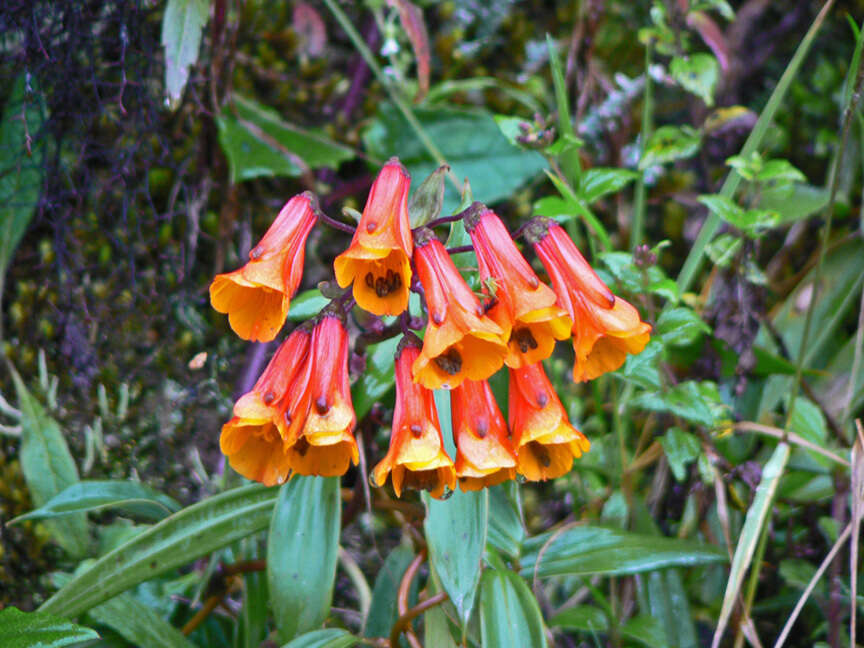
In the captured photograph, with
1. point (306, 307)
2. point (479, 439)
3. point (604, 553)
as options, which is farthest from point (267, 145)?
point (604, 553)

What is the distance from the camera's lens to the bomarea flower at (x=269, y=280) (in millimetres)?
1157

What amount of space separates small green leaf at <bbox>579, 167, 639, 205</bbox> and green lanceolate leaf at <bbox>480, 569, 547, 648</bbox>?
756mm

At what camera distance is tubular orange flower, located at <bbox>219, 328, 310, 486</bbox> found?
1.14m

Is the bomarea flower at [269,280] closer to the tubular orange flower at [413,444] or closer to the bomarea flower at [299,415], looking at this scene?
the bomarea flower at [299,415]

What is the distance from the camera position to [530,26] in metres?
2.47

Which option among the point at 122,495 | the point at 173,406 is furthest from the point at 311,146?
the point at 122,495

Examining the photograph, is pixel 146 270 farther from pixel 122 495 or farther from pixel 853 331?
pixel 853 331

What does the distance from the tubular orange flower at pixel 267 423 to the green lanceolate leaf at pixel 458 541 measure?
0.85 ft

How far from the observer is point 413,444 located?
3.65 ft

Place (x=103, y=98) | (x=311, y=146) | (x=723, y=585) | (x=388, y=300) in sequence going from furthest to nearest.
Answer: (x=311, y=146) → (x=103, y=98) → (x=723, y=585) → (x=388, y=300)

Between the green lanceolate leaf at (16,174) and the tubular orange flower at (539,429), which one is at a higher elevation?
the green lanceolate leaf at (16,174)

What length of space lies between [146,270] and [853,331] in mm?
1897

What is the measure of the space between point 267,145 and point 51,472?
0.96 m

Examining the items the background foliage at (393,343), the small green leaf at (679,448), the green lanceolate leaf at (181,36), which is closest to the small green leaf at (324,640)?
the background foliage at (393,343)
